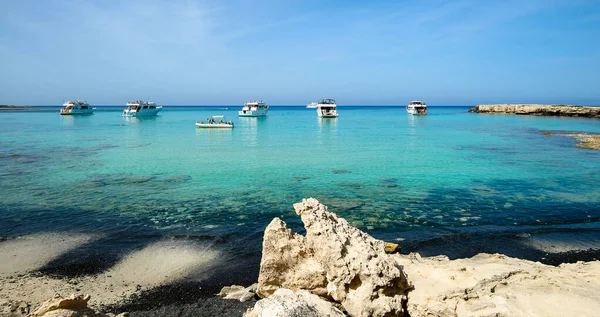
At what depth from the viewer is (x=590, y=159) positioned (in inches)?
928

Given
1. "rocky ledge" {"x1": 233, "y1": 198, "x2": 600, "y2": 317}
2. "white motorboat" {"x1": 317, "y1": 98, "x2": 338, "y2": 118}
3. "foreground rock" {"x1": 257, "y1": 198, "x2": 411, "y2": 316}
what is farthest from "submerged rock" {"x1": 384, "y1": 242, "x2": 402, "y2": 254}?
"white motorboat" {"x1": 317, "y1": 98, "x2": 338, "y2": 118}

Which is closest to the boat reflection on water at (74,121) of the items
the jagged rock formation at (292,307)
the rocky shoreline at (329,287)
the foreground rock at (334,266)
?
the rocky shoreline at (329,287)

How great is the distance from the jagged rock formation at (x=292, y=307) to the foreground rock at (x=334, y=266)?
2.52 feet

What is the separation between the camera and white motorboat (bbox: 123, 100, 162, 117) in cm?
7819

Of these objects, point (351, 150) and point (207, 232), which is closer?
point (207, 232)

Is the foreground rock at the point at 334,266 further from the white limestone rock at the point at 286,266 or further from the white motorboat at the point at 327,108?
the white motorboat at the point at 327,108

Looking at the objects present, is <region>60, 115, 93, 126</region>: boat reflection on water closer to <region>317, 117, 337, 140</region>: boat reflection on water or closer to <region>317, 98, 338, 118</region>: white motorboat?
<region>317, 117, 337, 140</region>: boat reflection on water

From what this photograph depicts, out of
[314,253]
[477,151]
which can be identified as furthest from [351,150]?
[314,253]

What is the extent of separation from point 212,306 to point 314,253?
214cm

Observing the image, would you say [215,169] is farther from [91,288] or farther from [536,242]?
[536,242]

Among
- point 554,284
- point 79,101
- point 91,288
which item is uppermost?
point 79,101

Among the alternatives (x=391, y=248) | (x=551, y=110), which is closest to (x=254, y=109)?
(x=551, y=110)

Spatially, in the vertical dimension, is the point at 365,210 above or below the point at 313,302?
below

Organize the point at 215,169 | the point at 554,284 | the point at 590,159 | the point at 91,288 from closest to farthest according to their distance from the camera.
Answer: the point at 554,284, the point at 91,288, the point at 215,169, the point at 590,159
